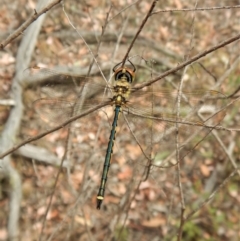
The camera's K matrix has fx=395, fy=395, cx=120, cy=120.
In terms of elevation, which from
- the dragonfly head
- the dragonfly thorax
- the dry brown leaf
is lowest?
the dry brown leaf

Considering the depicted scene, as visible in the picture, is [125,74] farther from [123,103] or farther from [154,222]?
[154,222]

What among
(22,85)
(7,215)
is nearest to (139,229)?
(7,215)

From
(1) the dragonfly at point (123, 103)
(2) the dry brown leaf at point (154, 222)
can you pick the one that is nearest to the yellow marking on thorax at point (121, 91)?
(1) the dragonfly at point (123, 103)

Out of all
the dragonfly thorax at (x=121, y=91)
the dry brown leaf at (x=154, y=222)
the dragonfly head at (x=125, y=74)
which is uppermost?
the dragonfly head at (x=125, y=74)

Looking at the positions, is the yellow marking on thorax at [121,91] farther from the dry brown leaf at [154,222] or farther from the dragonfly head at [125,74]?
the dry brown leaf at [154,222]

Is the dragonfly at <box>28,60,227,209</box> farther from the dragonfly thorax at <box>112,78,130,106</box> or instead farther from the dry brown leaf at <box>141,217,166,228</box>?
the dry brown leaf at <box>141,217,166,228</box>

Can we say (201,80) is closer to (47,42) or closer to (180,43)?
(180,43)

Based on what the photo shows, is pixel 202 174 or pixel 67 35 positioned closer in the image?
pixel 202 174

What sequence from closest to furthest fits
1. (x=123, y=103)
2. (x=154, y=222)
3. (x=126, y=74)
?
(x=126, y=74) → (x=123, y=103) → (x=154, y=222)

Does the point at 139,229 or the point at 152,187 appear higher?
the point at 152,187

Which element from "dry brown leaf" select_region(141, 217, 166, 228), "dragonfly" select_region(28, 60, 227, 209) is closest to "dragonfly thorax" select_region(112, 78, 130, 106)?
"dragonfly" select_region(28, 60, 227, 209)

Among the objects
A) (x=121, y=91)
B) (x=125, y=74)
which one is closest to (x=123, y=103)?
(x=121, y=91)
